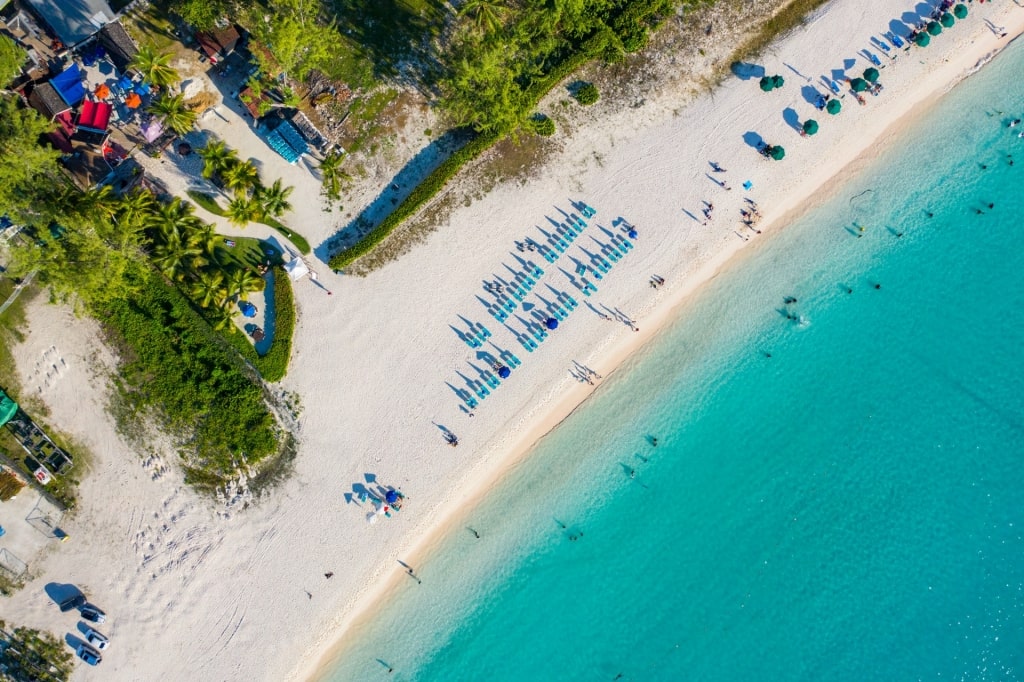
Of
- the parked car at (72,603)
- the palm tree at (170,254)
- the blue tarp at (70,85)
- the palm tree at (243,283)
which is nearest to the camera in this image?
the palm tree at (170,254)

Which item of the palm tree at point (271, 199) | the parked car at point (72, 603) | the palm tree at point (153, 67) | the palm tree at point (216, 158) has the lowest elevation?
the parked car at point (72, 603)

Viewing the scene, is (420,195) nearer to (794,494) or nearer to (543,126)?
(543,126)

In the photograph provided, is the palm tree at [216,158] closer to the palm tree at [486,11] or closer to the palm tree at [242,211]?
the palm tree at [242,211]

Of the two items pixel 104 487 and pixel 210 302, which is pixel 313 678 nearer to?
pixel 104 487

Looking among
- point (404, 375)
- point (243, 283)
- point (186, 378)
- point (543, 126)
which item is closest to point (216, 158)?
point (243, 283)

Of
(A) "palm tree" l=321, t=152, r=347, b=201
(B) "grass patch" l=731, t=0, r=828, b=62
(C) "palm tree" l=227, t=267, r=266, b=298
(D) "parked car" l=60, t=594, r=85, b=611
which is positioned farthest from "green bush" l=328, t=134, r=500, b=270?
(D) "parked car" l=60, t=594, r=85, b=611

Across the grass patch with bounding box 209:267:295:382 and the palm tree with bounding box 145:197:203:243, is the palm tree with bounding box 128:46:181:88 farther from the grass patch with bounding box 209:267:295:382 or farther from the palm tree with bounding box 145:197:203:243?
the grass patch with bounding box 209:267:295:382

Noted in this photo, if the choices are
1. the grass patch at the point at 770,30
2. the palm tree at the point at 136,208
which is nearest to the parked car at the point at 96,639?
the palm tree at the point at 136,208
